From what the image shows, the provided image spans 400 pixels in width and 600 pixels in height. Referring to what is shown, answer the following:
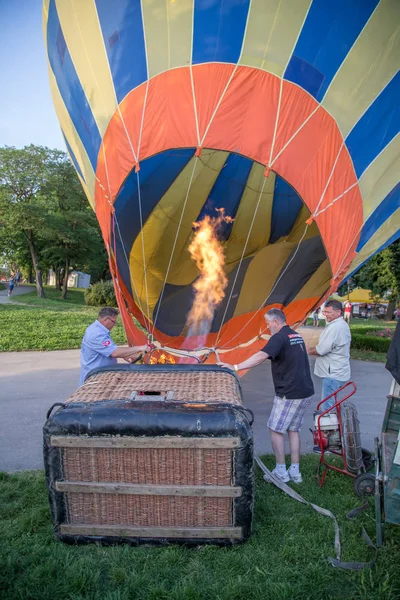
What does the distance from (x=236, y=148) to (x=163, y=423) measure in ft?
12.0

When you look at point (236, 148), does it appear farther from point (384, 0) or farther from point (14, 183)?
point (14, 183)

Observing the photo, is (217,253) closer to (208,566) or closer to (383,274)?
(208,566)

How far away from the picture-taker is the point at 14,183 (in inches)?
1105

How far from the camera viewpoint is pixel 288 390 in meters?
4.14

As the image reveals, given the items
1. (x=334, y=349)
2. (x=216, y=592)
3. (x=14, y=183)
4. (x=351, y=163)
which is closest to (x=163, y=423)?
(x=216, y=592)

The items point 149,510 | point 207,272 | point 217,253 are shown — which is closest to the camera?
point 149,510

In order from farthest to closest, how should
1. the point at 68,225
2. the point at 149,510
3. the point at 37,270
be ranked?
the point at 37,270, the point at 68,225, the point at 149,510

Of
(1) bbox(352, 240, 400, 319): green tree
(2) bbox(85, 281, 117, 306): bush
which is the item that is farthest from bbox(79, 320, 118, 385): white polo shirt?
(1) bbox(352, 240, 400, 319): green tree

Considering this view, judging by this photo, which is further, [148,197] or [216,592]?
[148,197]

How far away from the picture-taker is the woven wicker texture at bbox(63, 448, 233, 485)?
2.96 metres

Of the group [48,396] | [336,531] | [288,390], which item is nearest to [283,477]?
[288,390]

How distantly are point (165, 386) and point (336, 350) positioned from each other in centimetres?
215

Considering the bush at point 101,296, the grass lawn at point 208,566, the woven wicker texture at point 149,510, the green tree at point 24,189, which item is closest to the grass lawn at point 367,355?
the grass lawn at point 208,566

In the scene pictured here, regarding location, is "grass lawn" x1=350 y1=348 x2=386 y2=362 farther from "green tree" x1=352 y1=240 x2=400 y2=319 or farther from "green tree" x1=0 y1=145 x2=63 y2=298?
"green tree" x1=0 y1=145 x2=63 y2=298
